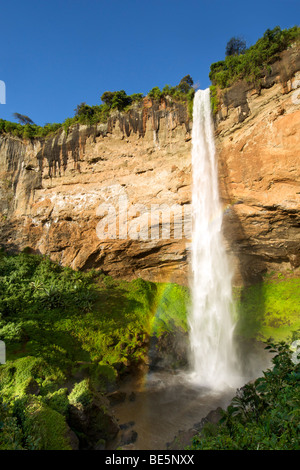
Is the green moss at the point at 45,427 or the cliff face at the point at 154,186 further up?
the cliff face at the point at 154,186

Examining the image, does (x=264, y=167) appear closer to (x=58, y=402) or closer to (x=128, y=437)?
(x=128, y=437)

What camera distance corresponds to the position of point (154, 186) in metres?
16.0

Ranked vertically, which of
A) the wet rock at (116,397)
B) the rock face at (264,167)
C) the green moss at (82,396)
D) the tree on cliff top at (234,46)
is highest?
the tree on cliff top at (234,46)

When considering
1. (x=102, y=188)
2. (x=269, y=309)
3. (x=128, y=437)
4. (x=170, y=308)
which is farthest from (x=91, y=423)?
(x=102, y=188)

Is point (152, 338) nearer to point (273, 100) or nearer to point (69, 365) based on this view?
point (69, 365)

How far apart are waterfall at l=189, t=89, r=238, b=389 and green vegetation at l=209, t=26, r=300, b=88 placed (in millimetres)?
1434

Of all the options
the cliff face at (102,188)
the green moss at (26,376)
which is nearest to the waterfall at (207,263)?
the cliff face at (102,188)

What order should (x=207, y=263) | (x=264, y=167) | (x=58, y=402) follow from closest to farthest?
(x=58, y=402)
(x=264, y=167)
(x=207, y=263)

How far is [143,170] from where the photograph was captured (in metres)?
16.5

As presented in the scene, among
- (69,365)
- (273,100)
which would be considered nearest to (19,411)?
(69,365)

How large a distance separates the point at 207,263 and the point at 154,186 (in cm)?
607

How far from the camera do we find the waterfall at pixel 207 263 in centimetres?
1155

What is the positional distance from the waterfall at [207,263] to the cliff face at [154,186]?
1.99 feet

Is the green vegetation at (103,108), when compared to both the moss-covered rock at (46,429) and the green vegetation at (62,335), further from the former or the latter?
the moss-covered rock at (46,429)
